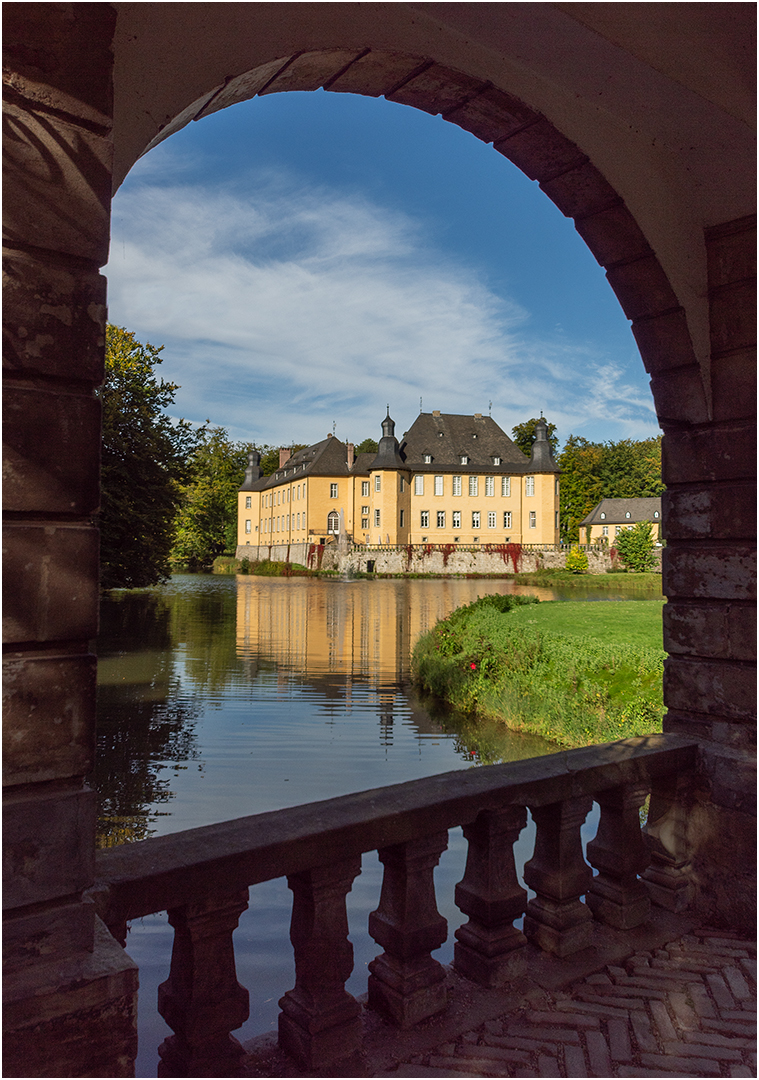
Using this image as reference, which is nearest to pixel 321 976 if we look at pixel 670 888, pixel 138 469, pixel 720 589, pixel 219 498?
pixel 670 888

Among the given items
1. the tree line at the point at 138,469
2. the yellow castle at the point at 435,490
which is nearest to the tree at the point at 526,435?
the yellow castle at the point at 435,490

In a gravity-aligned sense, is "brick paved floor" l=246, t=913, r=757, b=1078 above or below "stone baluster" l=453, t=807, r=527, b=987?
below

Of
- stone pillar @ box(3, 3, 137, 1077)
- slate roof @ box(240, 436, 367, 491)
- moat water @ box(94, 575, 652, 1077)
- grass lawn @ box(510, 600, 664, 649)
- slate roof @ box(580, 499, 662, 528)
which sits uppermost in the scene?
slate roof @ box(240, 436, 367, 491)

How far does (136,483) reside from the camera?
19578 mm

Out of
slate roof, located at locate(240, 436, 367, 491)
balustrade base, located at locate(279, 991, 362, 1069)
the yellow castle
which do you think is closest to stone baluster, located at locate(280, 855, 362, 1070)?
balustrade base, located at locate(279, 991, 362, 1069)

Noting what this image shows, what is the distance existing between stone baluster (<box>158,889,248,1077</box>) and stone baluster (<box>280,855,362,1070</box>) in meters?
0.19

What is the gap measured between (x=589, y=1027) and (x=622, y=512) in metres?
66.2

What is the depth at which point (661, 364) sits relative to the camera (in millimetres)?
3709

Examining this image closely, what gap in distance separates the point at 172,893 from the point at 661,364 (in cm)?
333

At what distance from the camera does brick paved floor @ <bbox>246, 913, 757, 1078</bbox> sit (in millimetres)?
2207

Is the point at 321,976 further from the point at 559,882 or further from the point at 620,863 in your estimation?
the point at 620,863

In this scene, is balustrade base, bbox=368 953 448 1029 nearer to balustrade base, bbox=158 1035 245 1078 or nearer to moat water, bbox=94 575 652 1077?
balustrade base, bbox=158 1035 245 1078

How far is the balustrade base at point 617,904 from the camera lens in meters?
3.12

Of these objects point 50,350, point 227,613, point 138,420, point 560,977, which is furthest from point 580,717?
point 227,613
